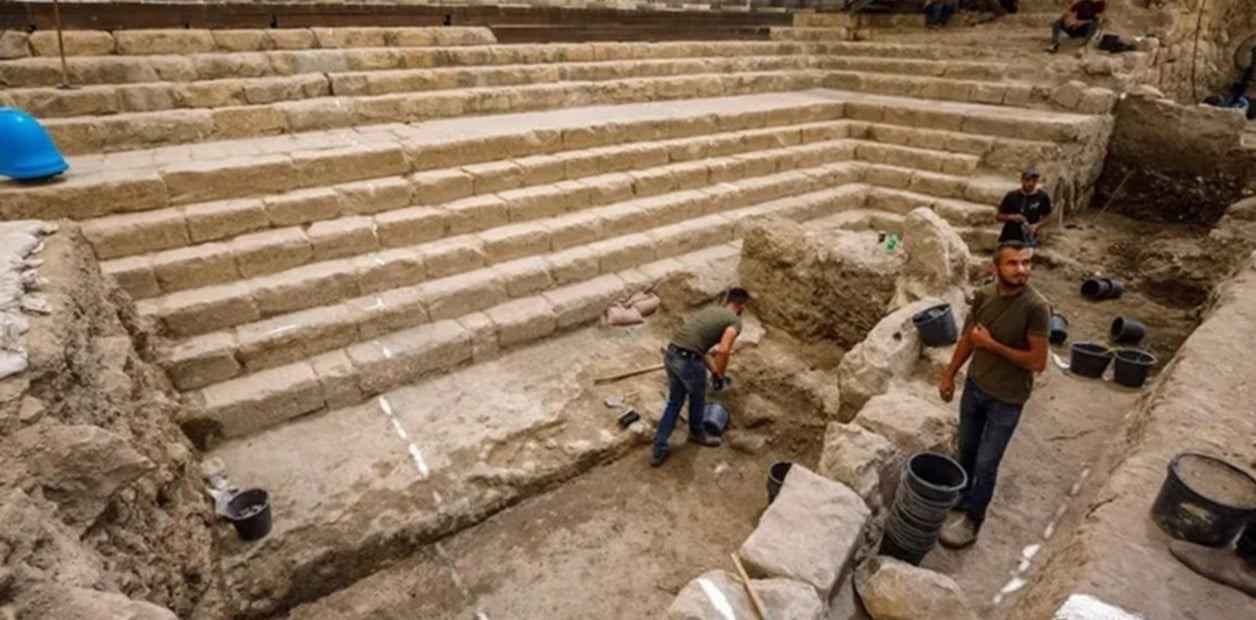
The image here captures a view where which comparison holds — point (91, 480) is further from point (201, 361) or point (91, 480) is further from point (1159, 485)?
point (1159, 485)

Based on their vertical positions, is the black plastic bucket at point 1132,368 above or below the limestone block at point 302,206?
below

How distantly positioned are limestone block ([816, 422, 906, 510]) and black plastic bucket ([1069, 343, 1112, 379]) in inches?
106

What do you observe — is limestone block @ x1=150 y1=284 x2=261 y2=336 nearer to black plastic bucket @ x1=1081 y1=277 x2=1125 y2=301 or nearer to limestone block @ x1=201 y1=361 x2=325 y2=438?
limestone block @ x1=201 y1=361 x2=325 y2=438

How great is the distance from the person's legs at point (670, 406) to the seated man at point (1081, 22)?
948 cm

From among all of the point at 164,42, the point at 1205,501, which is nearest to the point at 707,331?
the point at 1205,501

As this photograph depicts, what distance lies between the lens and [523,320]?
555cm

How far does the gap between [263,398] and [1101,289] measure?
7974 mm

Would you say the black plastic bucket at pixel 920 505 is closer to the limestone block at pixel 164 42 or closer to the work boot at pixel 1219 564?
the work boot at pixel 1219 564

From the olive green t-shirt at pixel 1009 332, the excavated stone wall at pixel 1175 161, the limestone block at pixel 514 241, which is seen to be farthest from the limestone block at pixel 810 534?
the excavated stone wall at pixel 1175 161

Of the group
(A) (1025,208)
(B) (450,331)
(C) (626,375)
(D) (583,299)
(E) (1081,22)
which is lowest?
(C) (626,375)

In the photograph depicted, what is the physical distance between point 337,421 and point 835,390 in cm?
382

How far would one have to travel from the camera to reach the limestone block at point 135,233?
180 inches

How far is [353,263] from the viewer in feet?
17.4

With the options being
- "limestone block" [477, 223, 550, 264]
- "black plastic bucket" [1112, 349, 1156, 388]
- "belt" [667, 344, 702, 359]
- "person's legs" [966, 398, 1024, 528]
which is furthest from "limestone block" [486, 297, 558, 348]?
"black plastic bucket" [1112, 349, 1156, 388]
